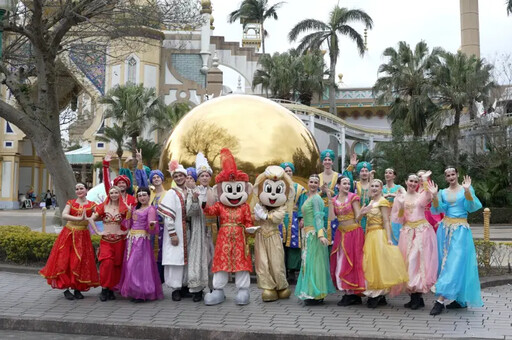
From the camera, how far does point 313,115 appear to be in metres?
30.2

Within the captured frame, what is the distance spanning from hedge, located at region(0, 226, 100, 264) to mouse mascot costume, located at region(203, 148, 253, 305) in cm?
341

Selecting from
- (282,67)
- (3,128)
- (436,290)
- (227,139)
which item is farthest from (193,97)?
(436,290)

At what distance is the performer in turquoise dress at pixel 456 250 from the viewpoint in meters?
6.29

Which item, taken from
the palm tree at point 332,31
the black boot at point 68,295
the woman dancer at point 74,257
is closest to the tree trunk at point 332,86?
the palm tree at point 332,31

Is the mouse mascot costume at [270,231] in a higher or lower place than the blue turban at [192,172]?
lower

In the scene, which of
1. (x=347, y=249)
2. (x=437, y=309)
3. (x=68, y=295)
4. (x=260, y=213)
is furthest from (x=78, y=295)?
(x=437, y=309)

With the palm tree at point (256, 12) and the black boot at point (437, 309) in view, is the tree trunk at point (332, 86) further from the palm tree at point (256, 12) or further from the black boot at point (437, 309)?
the black boot at point (437, 309)

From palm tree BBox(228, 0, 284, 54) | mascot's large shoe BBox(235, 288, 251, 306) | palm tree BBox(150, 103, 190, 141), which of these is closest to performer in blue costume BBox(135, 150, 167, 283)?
mascot's large shoe BBox(235, 288, 251, 306)

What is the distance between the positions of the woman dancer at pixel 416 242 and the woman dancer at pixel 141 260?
3.05 meters

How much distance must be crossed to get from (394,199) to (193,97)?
88.5ft

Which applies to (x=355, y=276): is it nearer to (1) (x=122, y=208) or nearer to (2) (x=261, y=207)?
(2) (x=261, y=207)

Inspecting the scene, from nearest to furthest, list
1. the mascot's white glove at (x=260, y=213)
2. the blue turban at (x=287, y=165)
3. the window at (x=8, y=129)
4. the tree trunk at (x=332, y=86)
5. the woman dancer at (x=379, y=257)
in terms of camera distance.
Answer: the woman dancer at (x=379, y=257)
the mascot's white glove at (x=260, y=213)
the blue turban at (x=287, y=165)
the window at (x=8, y=129)
the tree trunk at (x=332, y=86)

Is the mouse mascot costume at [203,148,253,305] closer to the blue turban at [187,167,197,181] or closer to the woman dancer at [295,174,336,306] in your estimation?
the blue turban at [187,167,197,181]

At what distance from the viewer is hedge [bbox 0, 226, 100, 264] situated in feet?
31.7
